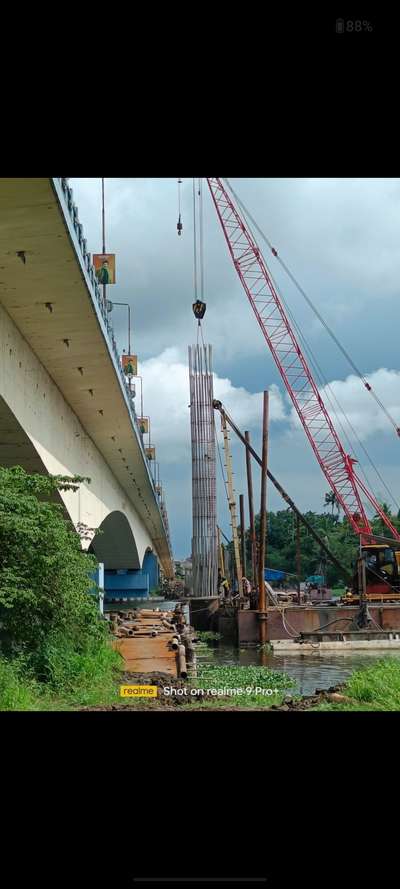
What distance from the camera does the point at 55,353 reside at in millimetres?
11414

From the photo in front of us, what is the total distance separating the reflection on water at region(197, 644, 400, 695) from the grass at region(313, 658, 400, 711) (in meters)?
5.31

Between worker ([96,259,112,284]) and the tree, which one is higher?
worker ([96,259,112,284])

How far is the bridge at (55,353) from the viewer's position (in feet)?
24.4

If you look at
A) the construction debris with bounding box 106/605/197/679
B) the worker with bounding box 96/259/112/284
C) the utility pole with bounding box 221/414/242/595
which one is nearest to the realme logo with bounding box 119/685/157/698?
the construction debris with bounding box 106/605/197/679

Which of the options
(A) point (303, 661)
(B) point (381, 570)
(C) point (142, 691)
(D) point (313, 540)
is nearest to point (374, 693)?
(C) point (142, 691)

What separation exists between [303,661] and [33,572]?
9528mm

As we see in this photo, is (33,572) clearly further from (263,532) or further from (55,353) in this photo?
(263,532)

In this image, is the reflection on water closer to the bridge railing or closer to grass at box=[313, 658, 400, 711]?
grass at box=[313, 658, 400, 711]

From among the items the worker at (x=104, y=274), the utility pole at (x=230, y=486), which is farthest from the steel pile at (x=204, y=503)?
the worker at (x=104, y=274)

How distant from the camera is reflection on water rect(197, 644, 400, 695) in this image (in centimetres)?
1390

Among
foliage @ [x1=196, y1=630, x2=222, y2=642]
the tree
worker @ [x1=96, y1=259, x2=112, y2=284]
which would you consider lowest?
foliage @ [x1=196, y1=630, x2=222, y2=642]

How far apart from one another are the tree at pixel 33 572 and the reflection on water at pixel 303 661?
216 inches
